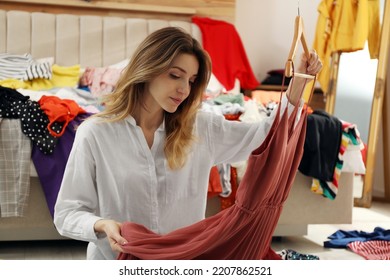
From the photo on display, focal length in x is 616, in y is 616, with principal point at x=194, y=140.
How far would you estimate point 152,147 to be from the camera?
4.45 feet

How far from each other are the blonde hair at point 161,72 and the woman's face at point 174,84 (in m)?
0.02

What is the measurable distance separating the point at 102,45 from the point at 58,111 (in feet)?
4.19

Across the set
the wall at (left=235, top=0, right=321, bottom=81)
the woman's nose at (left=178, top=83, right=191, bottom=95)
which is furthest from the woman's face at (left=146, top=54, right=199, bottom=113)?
the wall at (left=235, top=0, right=321, bottom=81)

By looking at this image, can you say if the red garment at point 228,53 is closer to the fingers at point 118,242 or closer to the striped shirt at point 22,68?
the striped shirt at point 22,68

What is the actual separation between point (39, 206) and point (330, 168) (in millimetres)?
1113

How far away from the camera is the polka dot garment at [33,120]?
7.13 ft

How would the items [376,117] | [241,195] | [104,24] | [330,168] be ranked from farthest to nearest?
[104,24] < [376,117] < [330,168] < [241,195]

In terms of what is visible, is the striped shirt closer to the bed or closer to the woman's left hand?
the bed

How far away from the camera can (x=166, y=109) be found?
51.3 inches

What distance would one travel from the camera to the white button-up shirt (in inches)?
49.9

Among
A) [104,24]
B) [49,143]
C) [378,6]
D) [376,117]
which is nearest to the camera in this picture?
[49,143]
